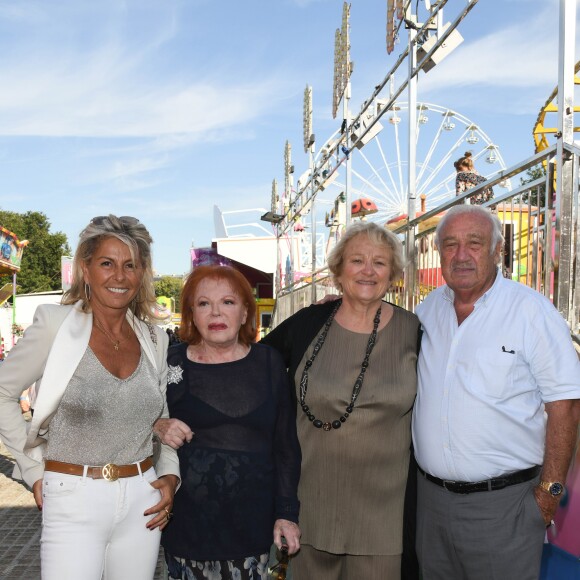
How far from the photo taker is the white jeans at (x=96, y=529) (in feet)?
7.14

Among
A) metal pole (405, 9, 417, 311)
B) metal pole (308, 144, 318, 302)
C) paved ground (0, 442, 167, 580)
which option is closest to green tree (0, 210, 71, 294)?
metal pole (308, 144, 318, 302)

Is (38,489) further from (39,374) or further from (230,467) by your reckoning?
(230,467)

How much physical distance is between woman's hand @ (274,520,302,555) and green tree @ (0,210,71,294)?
173 ft

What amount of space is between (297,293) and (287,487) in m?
10.2

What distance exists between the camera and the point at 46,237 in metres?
53.0

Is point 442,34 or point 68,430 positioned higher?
point 442,34

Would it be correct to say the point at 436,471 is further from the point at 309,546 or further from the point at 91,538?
the point at 91,538

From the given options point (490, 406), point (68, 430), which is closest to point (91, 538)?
point (68, 430)

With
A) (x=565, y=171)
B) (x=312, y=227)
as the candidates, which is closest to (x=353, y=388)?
(x=565, y=171)

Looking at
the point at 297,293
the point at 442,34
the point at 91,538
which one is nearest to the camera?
the point at 91,538

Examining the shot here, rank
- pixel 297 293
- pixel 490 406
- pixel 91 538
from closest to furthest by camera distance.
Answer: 1. pixel 91 538
2. pixel 490 406
3. pixel 297 293

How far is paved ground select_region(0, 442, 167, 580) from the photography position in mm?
4566

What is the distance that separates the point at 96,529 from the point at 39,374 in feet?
1.92

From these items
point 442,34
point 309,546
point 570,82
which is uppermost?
point 442,34
